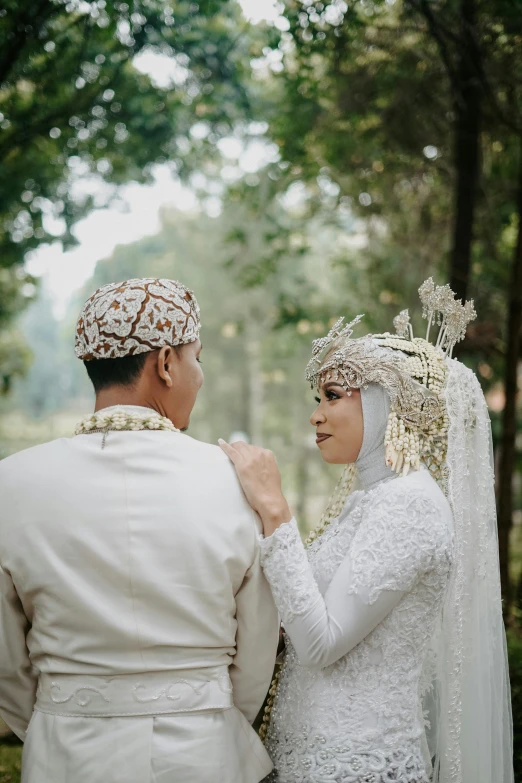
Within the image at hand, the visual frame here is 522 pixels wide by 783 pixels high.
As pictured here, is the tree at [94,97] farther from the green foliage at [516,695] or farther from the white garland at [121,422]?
the green foliage at [516,695]

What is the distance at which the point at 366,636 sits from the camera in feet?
7.15

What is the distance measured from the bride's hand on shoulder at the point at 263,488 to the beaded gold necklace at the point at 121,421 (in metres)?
0.21

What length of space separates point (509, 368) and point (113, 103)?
4344mm

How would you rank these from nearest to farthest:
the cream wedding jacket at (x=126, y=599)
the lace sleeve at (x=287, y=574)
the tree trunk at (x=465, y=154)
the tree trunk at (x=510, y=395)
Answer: the cream wedding jacket at (x=126, y=599) → the lace sleeve at (x=287, y=574) → the tree trunk at (x=510, y=395) → the tree trunk at (x=465, y=154)

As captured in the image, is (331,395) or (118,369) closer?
(118,369)

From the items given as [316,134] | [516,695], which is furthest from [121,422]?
[316,134]

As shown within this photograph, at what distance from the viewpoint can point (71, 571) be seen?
193 cm

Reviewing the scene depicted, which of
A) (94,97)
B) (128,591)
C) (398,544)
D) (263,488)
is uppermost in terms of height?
(94,97)

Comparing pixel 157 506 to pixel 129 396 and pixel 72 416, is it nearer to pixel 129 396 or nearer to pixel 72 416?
pixel 129 396

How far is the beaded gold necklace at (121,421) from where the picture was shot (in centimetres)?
205

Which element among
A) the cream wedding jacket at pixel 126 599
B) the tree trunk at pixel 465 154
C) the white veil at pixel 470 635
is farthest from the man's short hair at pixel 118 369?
the tree trunk at pixel 465 154

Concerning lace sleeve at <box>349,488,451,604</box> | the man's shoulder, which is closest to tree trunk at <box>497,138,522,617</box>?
lace sleeve at <box>349,488,451,604</box>

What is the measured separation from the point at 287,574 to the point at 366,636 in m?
0.34

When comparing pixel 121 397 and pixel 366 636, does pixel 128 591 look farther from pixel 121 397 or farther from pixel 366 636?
pixel 366 636
